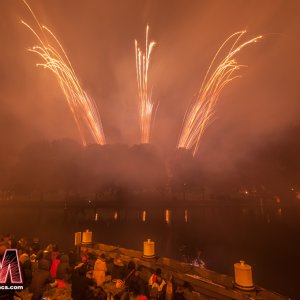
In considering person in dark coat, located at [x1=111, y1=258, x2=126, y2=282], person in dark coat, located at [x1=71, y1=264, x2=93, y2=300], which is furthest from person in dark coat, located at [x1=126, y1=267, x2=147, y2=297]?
person in dark coat, located at [x1=71, y1=264, x2=93, y2=300]

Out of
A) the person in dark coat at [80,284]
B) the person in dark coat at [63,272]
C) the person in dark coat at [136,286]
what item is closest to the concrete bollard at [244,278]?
the person in dark coat at [136,286]

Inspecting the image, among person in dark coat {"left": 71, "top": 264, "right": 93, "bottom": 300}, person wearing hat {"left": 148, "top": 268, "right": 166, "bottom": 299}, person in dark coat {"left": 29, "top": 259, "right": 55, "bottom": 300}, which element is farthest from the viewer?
person wearing hat {"left": 148, "top": 268, "right": 166, "bottom": 299}

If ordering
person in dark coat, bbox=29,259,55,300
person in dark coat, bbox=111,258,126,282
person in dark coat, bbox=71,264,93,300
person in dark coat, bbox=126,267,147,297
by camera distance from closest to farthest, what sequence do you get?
person in dark coat, bbox=71,264,93,300 < person in dark coat, bbox=29,259,55,300 < person in dark coat, bbox=126,267,147,297 < person in dark coat, bbox=111,258,126,282

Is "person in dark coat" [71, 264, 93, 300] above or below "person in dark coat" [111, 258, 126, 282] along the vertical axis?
above

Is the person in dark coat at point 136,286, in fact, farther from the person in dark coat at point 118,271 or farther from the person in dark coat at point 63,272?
the person in dark coat at point 63,272

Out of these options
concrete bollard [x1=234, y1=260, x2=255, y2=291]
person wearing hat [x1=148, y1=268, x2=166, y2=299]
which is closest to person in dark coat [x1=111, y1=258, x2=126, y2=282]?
person wearing hat [x1=148, y1=268, x2=166, y2=299]

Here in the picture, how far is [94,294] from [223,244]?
53.9m

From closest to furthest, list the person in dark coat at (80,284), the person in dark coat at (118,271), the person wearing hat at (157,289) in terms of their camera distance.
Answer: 1. the person in dark coat at (80,284)
2. the person wearing hat at (157,289)
3. the person in dark coat at (118,271)

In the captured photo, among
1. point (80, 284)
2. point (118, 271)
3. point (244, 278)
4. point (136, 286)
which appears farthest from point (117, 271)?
point (244, 278)

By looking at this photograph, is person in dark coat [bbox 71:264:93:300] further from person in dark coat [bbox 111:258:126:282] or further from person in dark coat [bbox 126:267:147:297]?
person in dark coat [bbox 111:258:126:282]

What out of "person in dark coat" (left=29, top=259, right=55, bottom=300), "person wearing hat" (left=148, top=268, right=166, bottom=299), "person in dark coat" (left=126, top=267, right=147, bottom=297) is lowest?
"person in dark coat" (left=126, top=267, right=147, bottom=297)

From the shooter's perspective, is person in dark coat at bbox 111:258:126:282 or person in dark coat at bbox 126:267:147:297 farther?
person in dark coat at bbox 111:258:126:282

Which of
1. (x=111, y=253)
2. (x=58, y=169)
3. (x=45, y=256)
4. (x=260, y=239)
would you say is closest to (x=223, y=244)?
(x=260, y=239)

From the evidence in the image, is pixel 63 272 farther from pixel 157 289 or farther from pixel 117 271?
pixel 157 289
